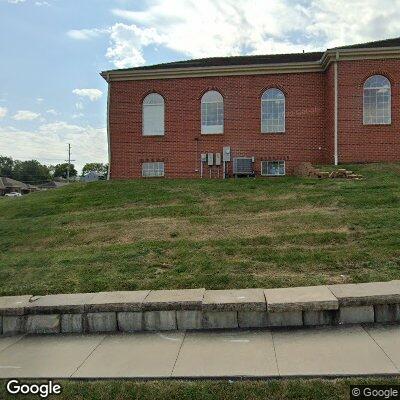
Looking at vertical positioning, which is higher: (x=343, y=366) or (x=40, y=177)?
(x=40, y=177)

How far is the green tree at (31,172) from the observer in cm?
11594

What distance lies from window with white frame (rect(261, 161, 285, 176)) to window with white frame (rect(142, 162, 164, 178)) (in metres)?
5.35

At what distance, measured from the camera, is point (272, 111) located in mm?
21078

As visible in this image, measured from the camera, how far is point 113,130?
2228 cm

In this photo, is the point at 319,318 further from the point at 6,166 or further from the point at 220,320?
the point at 6,166

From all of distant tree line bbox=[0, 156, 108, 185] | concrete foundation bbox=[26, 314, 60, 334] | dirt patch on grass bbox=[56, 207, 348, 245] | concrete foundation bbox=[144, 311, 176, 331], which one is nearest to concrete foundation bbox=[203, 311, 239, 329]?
concrete foundation bbox=[144, 311, 176, 331]

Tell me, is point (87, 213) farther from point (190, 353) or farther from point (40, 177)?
point (40, 177)

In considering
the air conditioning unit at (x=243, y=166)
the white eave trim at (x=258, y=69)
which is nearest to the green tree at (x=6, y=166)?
the white eave trim at (x=258, y=69)

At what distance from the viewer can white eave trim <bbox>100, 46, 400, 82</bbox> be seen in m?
18.6

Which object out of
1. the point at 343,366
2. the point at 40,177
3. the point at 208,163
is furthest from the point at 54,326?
the point at 40,177

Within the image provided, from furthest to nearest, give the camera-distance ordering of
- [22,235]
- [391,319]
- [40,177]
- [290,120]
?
[40,177] < [290,120] < [22,235] < [391,319]

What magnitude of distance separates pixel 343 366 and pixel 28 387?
2.80 meters

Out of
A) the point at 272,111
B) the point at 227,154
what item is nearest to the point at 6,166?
the point at 227,154

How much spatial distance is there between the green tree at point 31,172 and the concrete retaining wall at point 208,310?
4602 inches
